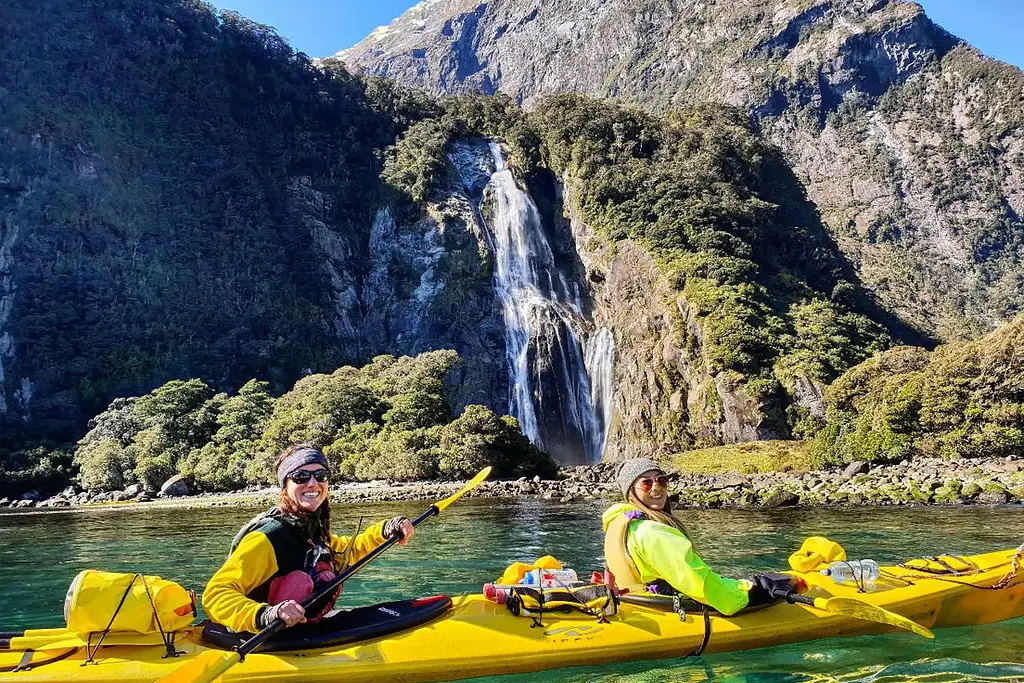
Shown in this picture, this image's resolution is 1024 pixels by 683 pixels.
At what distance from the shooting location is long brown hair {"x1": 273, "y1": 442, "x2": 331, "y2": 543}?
461cm

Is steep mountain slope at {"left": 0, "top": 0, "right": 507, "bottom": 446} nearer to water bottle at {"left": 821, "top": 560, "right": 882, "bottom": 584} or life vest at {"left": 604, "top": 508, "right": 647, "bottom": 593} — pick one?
water bottle at {"left": 821, "top": 560, "right": 882, "bottom": 584}

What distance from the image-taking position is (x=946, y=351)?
26.6 metres

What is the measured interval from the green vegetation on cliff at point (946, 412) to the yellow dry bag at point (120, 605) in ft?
80.9

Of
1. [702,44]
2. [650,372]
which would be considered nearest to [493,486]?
[650,372]

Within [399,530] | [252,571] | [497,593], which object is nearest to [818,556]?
[497,593]

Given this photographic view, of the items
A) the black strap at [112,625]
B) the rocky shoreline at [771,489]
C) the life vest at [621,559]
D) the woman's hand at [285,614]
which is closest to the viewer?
the woman's hand at [285,614]

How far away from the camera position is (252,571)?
4375 mm

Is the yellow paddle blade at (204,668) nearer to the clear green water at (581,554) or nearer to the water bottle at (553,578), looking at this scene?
the clear green water at (581,554)

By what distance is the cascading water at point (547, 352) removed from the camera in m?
39.8

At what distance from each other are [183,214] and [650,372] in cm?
3817

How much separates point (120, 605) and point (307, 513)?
127 cm

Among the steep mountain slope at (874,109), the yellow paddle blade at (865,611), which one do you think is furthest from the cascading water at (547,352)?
the yellow paddle blade at (865,611)

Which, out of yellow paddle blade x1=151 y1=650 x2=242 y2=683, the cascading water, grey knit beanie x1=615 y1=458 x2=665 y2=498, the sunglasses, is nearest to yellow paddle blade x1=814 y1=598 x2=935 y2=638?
grey knit beanie x1=615 y1=458 x2=665 y2=498

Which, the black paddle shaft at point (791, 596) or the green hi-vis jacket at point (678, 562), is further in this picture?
the black paddle shaft at point (791, 596)
